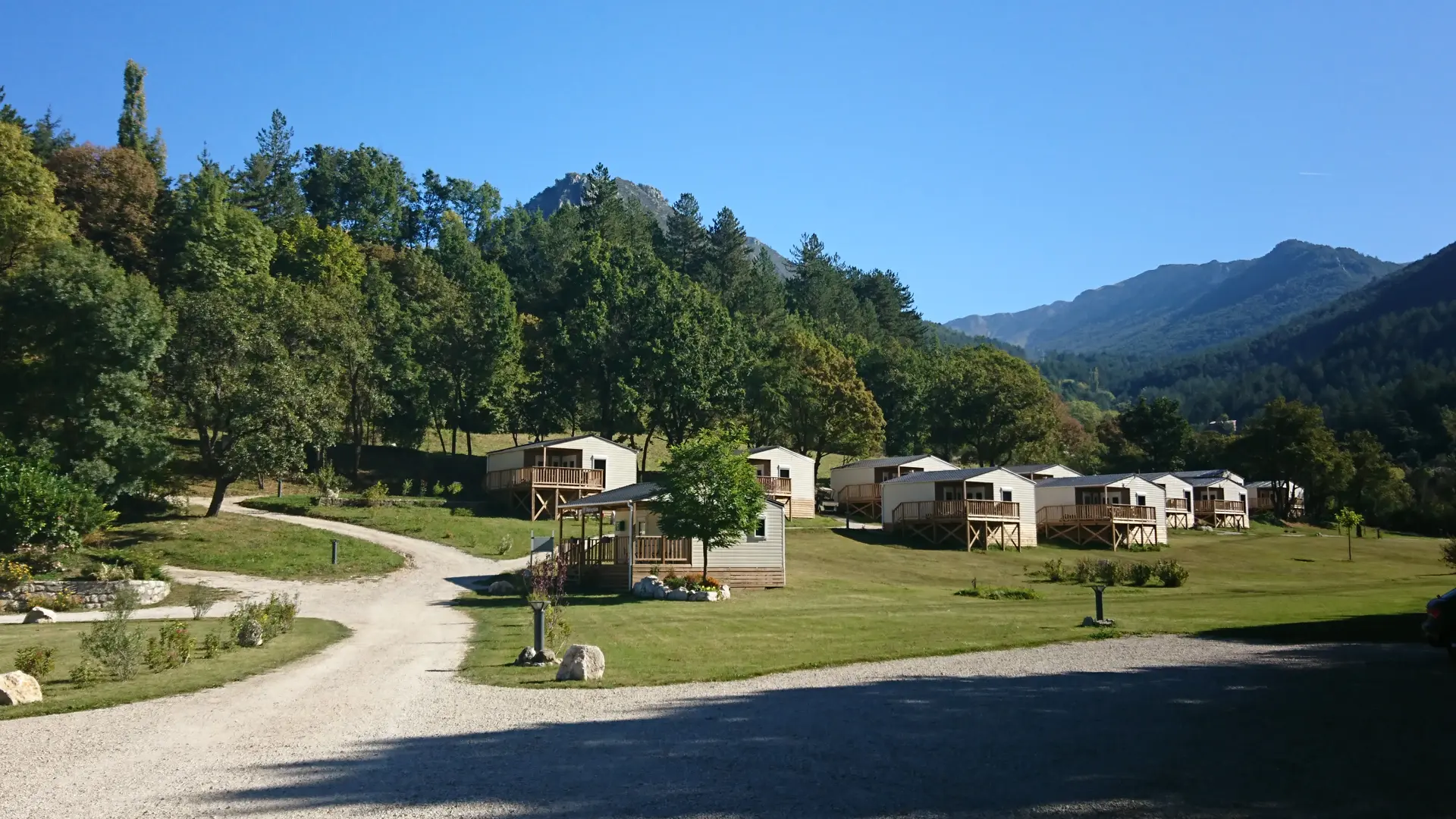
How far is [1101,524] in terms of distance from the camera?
185 ft

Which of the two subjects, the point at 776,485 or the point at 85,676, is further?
the point at 776,485

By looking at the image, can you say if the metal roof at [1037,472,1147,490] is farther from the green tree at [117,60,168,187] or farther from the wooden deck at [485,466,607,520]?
the green tree at [117,60,168,187]

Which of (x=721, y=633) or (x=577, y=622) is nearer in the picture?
(x=721, y=633)

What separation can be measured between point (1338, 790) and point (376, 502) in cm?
4319

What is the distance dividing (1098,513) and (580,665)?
1866 inches

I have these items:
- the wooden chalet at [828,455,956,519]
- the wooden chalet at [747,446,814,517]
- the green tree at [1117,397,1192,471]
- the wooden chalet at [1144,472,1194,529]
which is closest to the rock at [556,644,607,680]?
the wooden chalet at [747,446,814,517]

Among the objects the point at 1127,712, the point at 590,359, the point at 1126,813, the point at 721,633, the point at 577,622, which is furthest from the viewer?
the point at 590,359

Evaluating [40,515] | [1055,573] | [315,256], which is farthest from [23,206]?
[1055,573]

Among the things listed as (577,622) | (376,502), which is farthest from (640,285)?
(577,622)

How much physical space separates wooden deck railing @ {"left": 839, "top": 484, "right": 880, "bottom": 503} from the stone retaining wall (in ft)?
136

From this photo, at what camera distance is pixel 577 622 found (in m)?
22.9

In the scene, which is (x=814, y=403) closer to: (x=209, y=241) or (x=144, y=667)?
(x=209, y=241)

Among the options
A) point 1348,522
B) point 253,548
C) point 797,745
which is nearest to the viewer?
point 797,745

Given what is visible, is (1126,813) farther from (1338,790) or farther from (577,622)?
(577,622)
